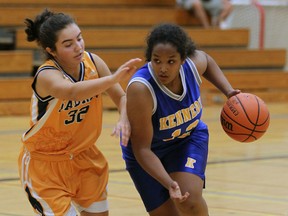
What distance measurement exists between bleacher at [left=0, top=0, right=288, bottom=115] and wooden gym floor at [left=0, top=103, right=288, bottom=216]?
184 cm

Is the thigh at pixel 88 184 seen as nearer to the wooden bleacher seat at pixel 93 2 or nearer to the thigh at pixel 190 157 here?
the thigh at pixel 190 157

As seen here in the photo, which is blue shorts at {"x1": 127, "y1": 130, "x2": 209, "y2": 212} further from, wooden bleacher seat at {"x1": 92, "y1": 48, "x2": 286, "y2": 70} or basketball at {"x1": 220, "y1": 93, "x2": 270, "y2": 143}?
wooden bleacher seat at {"x1": 92, "y1": 48, "x2": 286, "y2": 70}

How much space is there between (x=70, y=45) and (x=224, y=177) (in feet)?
9.12

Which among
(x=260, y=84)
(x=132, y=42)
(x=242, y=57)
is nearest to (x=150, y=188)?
(x=132, y=42)

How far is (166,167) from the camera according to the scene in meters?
4.05

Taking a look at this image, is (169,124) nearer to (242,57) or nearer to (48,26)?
(48,26)

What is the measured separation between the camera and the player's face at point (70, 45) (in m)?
3.69

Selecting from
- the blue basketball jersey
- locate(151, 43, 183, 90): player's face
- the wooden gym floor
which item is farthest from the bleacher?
locate(151, 43, 183, 90): player's face

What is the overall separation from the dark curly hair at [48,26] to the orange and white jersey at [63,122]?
0.35 feet

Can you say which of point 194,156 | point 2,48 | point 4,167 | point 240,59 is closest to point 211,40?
point 240,59

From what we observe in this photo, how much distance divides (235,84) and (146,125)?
27.4 ft

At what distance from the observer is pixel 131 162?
4.04 metres

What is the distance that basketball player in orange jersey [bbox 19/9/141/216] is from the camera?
3.69 m

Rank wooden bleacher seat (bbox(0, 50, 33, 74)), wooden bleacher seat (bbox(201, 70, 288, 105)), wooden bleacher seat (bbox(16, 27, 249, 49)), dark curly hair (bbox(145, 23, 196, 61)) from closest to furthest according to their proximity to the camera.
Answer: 1. dark curly hair (bbox(145, 23, 196, 61))
2. wooden bleacher seat (bbox(0, 50, 33, 74))
3. wooden bleacher seat (bbox(16, 27, 249, 49))
4. wooden bleacher seat (bbox(201, 70, 288, 105))
